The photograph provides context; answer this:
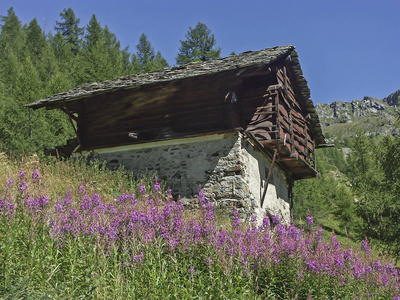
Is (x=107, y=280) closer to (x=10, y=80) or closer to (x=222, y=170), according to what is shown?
(x=222, y=170)

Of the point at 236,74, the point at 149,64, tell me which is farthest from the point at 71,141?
the point at 149,64

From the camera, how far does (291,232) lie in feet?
Result: 17.6

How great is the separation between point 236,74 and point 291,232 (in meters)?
6.48

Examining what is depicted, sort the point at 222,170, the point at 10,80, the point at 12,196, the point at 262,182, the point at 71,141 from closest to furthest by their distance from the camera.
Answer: the point at 12,196 < the point at 222,170 < the point at 262,182 < the point at 71,141 < the point at 10,80

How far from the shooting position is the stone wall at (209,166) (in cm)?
1070

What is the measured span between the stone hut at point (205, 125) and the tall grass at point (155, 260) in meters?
5.64

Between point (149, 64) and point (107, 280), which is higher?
point (149, 64)

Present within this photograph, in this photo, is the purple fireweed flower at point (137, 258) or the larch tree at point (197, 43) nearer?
the purple fireweed flower at point (137, 258)

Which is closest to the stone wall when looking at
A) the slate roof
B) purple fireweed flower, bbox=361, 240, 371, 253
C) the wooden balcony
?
the wooden balcony

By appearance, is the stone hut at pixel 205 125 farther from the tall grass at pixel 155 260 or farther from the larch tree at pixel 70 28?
the larch tree at pixel 70 28

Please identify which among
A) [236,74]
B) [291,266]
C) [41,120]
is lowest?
[291,266]

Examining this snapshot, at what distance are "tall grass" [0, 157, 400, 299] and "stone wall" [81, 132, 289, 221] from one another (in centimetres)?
554

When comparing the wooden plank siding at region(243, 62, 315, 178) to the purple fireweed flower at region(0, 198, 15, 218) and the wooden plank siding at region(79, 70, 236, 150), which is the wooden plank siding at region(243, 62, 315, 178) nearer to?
the wooden plank siding at region(79, 70, 236, 150)

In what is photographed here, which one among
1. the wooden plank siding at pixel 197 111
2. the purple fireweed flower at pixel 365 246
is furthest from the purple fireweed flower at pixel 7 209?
the wooden plank siding at pixel 197 111
